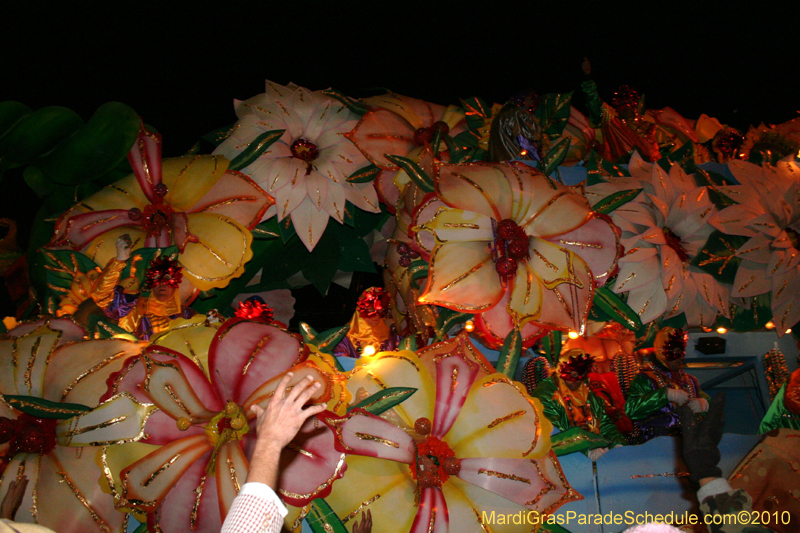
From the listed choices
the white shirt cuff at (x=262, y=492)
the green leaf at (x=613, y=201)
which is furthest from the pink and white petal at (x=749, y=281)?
the white shirt cuff at (x=262, y=492)

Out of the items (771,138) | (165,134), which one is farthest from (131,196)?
(771,138)

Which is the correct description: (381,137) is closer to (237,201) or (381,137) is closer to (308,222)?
(308,222)

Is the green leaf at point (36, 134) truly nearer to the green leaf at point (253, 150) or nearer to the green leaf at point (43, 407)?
the green leaf at point (253, 150)

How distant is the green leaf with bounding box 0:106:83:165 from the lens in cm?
138

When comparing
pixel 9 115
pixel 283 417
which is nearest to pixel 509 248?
pixel 283 417

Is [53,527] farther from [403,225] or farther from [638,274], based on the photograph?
[638,274]

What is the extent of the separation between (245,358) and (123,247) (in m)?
0.60

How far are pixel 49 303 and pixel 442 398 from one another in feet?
3.19

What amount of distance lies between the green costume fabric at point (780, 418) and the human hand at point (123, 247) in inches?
69.9

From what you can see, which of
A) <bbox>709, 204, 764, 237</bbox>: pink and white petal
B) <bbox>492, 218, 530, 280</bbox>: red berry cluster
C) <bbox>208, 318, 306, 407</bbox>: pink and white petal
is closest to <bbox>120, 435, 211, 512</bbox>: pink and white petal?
<bbox>208, 318, 306, 407</bbox>: pink and white petal

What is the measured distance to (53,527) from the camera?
909 millimetres

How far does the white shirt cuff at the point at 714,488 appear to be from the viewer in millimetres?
985

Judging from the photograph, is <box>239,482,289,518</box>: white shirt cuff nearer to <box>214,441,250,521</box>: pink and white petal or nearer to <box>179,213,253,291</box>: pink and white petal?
<box>214,441,250,521</box>: pink and white petal

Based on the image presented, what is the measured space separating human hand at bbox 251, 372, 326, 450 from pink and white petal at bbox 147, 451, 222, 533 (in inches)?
11.8
